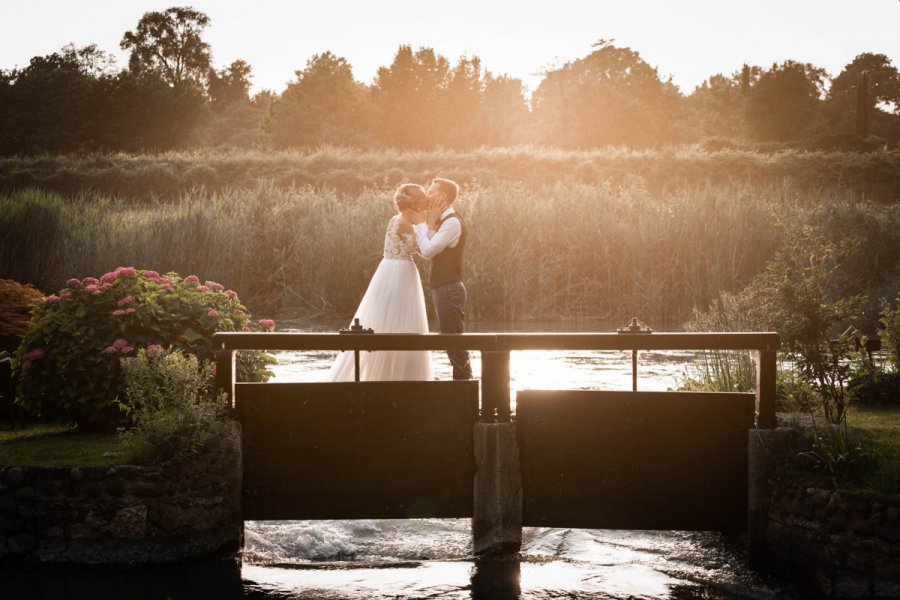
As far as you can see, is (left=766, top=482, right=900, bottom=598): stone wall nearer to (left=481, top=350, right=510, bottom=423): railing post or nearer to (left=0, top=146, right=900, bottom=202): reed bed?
(left=481, top=350, right=510, bottom=423): railing post

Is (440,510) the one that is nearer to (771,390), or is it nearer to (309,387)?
(309,387)

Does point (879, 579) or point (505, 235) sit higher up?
point (505, 235)

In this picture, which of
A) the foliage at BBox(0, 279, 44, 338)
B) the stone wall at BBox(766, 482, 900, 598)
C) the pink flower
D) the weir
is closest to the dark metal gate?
the weir

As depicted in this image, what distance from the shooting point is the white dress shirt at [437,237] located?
9008 millimetres

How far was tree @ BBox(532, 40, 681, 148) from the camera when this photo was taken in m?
59.8

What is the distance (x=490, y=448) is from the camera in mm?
7285

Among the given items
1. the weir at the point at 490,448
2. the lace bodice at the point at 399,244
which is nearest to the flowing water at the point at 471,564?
the weir at the point at 490,448

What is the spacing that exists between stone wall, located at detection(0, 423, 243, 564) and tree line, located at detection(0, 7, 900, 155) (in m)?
46.1

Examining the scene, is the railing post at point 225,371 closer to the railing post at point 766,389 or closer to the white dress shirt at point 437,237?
the white dress shirt at point 437,237

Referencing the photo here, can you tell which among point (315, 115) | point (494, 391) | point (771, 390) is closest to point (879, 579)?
point (771, 390)

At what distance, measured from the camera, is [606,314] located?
19812 millimetres

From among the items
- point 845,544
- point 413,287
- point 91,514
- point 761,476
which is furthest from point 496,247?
point 845,544

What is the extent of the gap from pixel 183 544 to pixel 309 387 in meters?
1.28

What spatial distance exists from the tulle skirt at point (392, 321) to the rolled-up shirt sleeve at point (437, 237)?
10.7 inches
